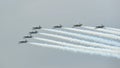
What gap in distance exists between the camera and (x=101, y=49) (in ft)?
158

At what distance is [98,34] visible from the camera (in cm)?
5012

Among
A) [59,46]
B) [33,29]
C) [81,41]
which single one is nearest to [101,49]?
[81,41]

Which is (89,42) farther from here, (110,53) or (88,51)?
(110,53)

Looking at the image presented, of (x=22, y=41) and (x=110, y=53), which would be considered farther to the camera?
(x=22, y=41)

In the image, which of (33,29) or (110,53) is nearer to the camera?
(110,53)

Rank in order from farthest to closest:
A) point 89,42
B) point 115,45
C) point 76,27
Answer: point 76,27
point 89,42
point 115,45

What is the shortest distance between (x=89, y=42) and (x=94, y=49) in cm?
216

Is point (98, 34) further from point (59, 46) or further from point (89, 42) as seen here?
point (59, 46)

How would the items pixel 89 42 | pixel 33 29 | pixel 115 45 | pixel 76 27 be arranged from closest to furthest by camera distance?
1. pixel 115 45
2. pixel 89 42
3. pixel 76 27
4. pixel 33 29

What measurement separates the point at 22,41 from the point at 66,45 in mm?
10364

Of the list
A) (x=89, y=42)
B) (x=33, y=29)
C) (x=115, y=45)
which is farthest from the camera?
(x=33, y=29)

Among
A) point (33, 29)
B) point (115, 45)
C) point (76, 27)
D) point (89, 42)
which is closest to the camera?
point (115, 45)

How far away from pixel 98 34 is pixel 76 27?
4.83m

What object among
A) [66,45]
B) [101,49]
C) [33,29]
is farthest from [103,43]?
[33,29]
